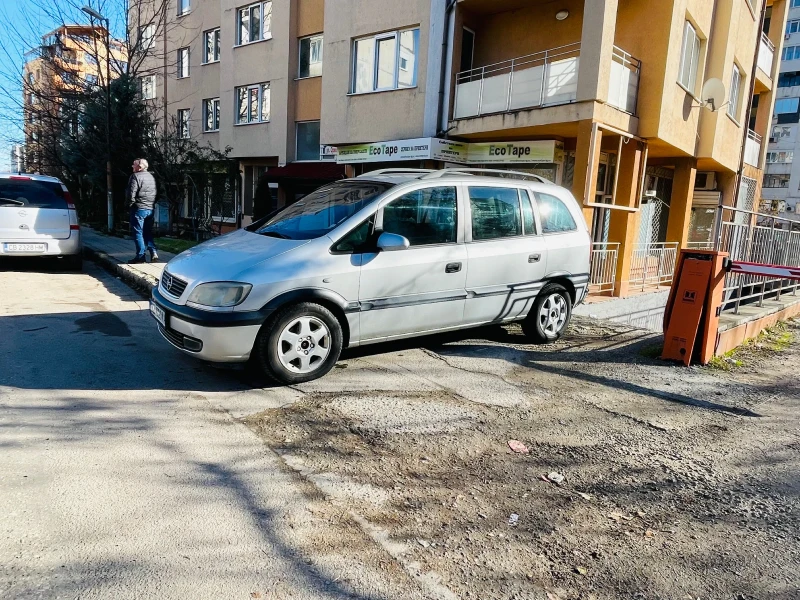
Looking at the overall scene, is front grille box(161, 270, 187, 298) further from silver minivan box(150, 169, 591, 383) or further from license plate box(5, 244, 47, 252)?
license plate box(5, 244, 47, 252)

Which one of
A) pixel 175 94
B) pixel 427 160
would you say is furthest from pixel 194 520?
pixel 175 94

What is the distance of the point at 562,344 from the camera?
7.20m

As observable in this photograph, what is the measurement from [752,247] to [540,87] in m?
4.95

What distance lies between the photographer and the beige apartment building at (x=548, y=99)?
11.3 m

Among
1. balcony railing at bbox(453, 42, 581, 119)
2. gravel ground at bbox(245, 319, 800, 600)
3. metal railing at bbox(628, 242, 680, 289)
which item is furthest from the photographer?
metal railing at bbox(628, 242, 680, 289)

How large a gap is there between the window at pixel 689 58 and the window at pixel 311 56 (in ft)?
36.7

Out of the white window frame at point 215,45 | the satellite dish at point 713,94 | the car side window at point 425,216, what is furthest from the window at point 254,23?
the car side window at point 425,216

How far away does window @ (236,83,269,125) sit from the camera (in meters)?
21.5

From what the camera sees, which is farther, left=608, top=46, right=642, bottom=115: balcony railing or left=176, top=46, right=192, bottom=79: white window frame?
left=176, top=46, right=192, bottom=79: white window frame

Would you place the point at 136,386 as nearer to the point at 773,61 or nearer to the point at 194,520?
the point at 194,520

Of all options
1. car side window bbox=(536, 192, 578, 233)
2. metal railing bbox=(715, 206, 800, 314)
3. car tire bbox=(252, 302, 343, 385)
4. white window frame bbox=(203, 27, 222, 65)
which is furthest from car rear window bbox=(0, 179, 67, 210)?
white window frame bbox=(203, 27, 222, 65)

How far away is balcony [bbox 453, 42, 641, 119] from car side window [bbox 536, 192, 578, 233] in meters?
4.62

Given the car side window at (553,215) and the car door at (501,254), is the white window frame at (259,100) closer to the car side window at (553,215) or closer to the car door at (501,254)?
the car side window at (553,215)

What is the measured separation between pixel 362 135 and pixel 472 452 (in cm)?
1286
